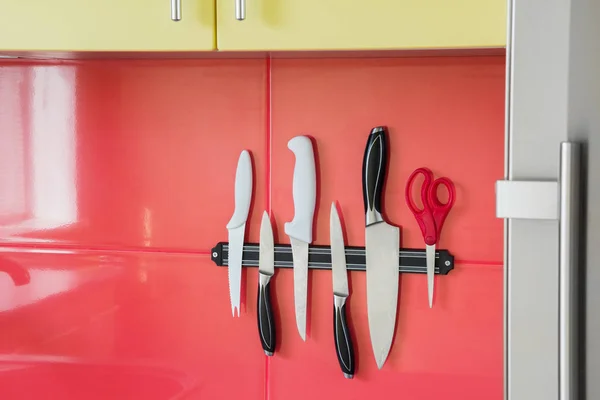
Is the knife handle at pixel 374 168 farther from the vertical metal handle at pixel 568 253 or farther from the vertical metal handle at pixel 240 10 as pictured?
the vertical metal handle at pixel 568 253

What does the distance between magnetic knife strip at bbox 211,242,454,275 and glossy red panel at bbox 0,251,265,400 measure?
0.03 meters

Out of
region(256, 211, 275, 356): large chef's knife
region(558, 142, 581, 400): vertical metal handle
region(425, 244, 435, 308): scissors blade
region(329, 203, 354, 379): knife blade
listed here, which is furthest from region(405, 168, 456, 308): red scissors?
region(558, 142, 581, 400): vertical metal handle

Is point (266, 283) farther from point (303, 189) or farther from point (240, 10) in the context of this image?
point (240, 10)

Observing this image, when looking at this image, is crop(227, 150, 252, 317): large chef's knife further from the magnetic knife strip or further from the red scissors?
the red scissors

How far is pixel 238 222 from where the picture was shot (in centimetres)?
113

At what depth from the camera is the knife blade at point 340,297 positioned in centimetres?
110

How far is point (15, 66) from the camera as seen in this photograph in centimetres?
119

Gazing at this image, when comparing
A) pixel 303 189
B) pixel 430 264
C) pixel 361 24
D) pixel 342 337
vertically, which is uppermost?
pixel 361 24

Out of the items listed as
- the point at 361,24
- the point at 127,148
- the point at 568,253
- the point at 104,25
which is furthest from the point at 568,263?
the point at 127,148

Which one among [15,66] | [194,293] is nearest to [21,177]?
[15,66]

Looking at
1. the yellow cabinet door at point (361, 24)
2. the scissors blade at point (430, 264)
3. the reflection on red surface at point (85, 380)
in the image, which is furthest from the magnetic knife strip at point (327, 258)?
the yellow cabinet door at point (361, 24)

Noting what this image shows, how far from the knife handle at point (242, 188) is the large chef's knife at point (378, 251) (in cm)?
19

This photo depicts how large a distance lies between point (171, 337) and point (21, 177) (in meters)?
0.38

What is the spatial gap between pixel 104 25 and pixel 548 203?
59cm
